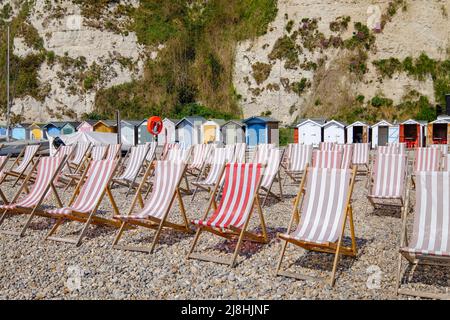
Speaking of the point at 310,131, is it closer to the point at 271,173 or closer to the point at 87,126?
the point at 87,126

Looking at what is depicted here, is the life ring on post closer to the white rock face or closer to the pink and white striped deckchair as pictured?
the pink and white striped deckchair

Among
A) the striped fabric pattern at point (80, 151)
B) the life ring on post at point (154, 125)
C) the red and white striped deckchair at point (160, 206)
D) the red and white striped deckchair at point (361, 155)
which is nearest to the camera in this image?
the red and white striped deckchair at point (160, 206)

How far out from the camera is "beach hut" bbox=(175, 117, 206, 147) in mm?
27250

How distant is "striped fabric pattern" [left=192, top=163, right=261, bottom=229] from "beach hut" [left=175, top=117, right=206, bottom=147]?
70.5 feet

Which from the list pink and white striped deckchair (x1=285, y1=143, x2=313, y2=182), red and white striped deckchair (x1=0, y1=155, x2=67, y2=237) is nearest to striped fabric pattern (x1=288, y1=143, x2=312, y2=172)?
pink and white striped deckchair (x1=285, y1=143, x2=313, y2=182)

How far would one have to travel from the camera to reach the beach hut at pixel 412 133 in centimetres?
2688

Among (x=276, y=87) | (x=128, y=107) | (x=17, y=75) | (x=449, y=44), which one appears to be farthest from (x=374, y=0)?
(x=17, y=75)

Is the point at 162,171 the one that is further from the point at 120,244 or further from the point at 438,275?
the point at 438,275

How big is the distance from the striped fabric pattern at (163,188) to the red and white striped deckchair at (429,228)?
2.67 metres

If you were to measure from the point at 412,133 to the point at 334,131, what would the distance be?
4.83 m

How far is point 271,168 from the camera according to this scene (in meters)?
8.56

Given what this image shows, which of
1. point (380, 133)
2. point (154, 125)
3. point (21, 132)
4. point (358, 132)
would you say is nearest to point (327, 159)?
point (154, 125)

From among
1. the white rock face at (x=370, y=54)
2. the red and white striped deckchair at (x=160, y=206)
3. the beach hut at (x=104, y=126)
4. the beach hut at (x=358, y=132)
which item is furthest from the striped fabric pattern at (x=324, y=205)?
the white rock face at (x=370, y=54)

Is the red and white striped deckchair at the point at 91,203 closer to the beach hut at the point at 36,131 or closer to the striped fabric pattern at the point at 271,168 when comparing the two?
the striped fabric pattern at the point at 271,168
